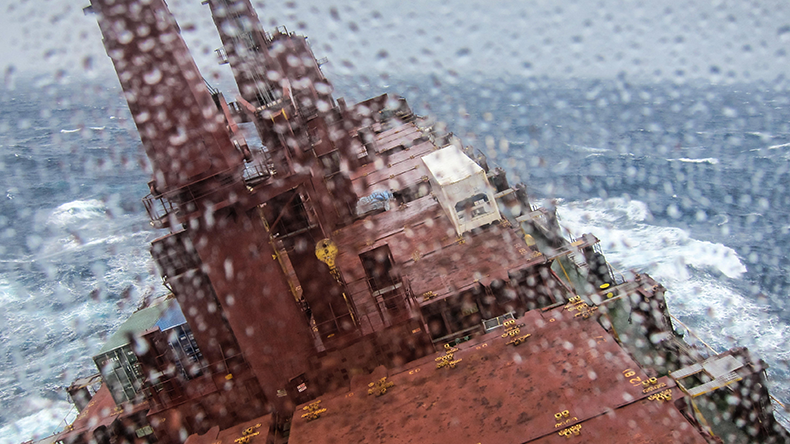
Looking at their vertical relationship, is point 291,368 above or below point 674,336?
above

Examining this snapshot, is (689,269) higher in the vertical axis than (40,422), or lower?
lower

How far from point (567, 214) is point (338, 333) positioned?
3077 cm

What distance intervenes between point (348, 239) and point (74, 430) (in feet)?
34.2

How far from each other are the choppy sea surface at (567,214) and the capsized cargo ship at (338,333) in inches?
486

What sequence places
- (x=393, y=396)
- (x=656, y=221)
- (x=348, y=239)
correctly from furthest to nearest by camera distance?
(x=656, y=221)
(x=348, y=239)
(x=393, y=396)

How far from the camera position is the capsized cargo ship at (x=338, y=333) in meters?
9.29

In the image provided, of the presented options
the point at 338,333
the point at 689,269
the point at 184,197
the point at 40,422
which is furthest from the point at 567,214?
the point at 40,422

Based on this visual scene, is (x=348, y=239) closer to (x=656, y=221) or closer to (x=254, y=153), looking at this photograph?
(x=254, y=153)

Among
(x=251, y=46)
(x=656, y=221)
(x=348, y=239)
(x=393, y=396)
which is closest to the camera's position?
(x=393, y=396)

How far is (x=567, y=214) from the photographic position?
40125mm

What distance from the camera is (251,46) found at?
2570 centimetres

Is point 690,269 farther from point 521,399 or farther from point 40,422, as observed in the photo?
point 40,422

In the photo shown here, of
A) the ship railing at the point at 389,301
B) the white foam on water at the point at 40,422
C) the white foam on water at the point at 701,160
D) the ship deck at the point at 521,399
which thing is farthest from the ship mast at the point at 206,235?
the white foam on water at the point at 701,160

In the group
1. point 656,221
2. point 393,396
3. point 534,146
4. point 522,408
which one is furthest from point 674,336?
point 534,146
